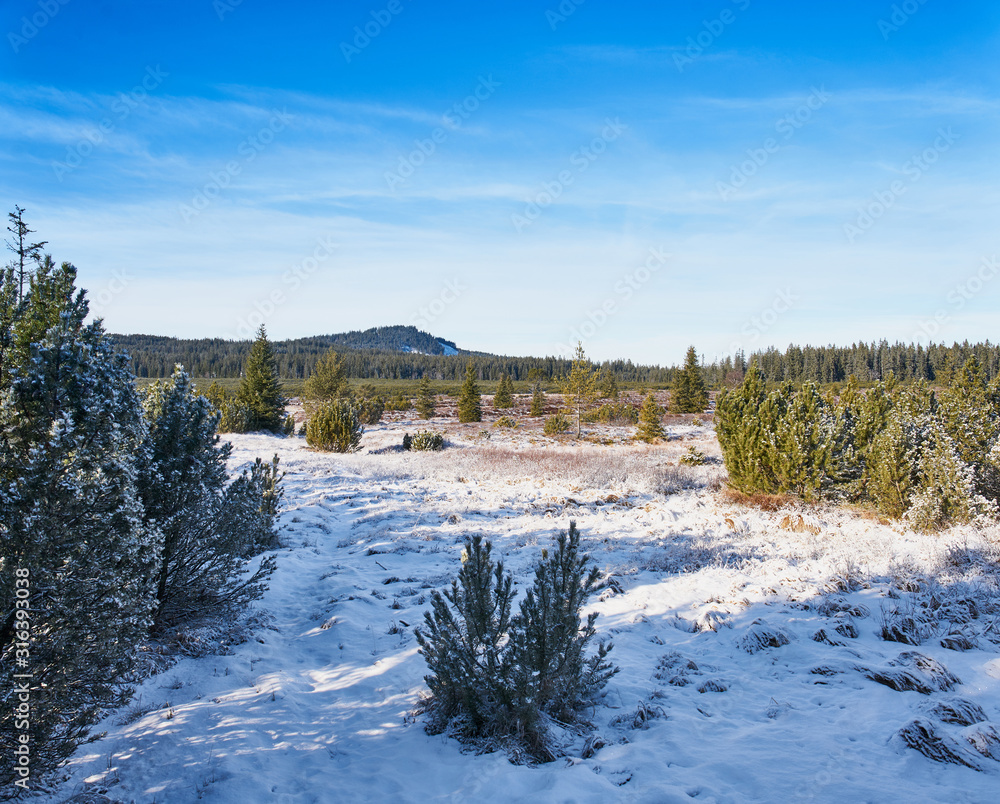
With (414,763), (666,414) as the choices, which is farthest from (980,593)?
(666,414)

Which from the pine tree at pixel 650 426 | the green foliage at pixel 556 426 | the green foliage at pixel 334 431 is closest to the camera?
the green foliage at pixel 334 431

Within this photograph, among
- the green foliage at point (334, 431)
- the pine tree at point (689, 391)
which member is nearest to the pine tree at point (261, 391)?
the green foliage at point (334, 431)

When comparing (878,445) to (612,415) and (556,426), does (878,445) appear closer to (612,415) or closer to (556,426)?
(556,426)

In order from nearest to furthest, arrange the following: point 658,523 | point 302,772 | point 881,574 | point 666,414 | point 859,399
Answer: point 302,772 → point 881,574 → point 658,523 → point 859,399 → point 666,414

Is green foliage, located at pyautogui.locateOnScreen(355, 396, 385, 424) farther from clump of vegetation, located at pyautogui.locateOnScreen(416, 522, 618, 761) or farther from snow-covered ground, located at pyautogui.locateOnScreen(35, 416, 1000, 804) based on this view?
clump of vegetation, located at pyautogui.locateOnScreen(416, 522, 618, 761)

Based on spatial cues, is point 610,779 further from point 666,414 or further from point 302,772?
point 666,414

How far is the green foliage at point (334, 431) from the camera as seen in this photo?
2136 centimetres

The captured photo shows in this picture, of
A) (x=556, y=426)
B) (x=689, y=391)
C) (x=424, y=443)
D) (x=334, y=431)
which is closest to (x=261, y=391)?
(x=334, y=431)

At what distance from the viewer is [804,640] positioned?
183 inches

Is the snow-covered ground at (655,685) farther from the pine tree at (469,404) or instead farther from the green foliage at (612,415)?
the pine tree at (469,404)

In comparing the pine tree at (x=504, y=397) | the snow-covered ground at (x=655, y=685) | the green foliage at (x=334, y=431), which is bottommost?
the snow-covered ground at (x=655, y=685)

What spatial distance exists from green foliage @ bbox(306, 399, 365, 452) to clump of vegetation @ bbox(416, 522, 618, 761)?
60.9ft

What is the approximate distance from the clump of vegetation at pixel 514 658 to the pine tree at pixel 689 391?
4619 cm

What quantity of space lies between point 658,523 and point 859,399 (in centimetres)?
564
